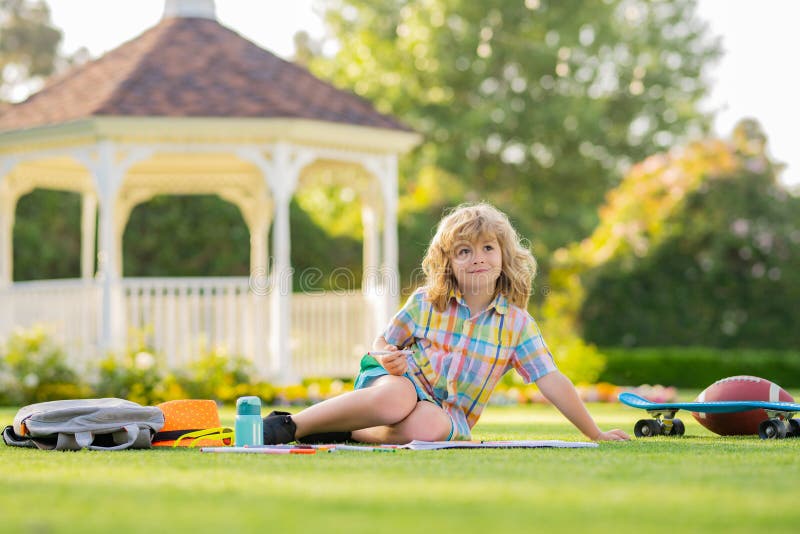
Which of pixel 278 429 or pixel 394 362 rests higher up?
pixel 394 362

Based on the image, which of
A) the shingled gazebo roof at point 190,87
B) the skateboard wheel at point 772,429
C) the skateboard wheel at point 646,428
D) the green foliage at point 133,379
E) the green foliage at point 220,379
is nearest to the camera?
the skateboard wheel at point 772,429

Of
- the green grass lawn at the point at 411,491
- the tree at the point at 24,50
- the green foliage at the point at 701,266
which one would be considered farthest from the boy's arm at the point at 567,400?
the tree at the point at 24,50

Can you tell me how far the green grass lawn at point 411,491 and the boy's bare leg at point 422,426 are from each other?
481mm

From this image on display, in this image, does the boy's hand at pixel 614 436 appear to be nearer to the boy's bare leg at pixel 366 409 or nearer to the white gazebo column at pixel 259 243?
the boy's bare leg at pixel 366 409

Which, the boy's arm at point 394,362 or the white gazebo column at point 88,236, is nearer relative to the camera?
the boy's arm at point 394,362

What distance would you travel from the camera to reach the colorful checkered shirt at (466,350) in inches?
236

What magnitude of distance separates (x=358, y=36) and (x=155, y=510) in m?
23.8

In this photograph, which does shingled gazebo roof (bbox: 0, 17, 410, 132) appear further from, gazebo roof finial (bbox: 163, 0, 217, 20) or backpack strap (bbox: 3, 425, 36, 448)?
backpack strap (bbox: 3, 425, 36, 448)

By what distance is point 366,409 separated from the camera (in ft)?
18.9

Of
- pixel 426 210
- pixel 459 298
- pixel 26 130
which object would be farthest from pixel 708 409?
pixel 426 210

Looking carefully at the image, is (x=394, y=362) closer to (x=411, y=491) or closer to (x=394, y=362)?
(x=394, y=362)

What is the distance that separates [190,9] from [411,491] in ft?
40.9

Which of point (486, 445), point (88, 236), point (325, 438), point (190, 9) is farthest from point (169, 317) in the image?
point (486, 445)

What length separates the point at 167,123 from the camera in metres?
12.9
